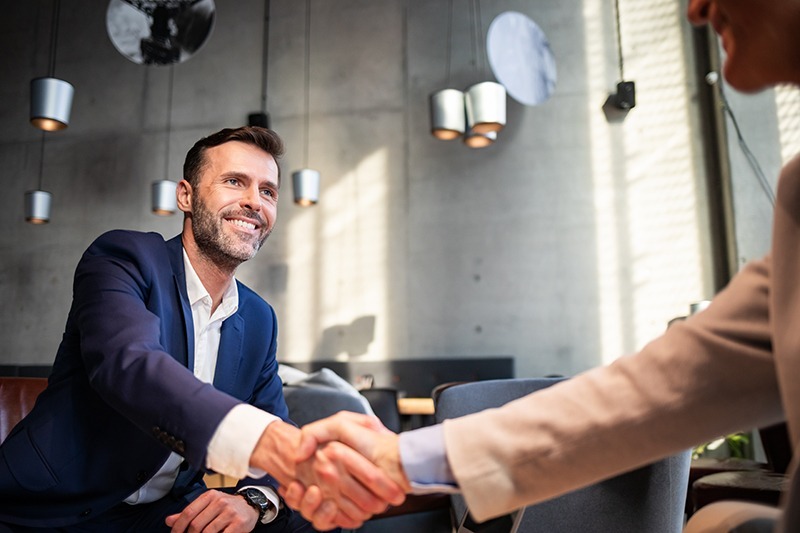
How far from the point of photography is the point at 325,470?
1168mm

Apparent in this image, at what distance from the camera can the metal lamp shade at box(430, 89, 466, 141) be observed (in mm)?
4875

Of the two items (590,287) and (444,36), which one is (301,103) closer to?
(444,36)

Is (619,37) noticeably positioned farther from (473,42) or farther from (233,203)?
(233,203)

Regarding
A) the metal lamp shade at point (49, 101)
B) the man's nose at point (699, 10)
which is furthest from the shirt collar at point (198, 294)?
the metal lamp shade at point (49, 101)

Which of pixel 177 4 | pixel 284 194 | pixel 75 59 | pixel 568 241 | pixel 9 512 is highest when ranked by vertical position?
pixel 75 59

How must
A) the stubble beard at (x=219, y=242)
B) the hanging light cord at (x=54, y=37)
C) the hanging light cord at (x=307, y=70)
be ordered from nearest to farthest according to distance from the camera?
the stubble beard at (x=219, y=242)
the hanging light cord at (x=307, y=70)
the hanging light cord at (x=54, y=37)

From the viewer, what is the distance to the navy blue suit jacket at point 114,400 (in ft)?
3.92

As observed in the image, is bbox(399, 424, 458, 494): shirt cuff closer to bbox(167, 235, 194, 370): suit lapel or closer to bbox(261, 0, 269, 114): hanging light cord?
bbox(167, 235, 194, 370): suit lapel

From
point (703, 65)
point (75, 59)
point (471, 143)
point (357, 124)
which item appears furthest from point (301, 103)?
point (703, 65)

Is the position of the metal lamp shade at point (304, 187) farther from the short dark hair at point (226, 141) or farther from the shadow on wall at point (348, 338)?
the short dark hair at point (226, 141)

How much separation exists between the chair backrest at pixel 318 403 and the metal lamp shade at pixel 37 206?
15.4 feet

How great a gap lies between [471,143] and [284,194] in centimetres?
224

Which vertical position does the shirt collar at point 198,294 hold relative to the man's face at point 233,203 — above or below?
below

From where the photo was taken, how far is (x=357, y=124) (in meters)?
6.54
